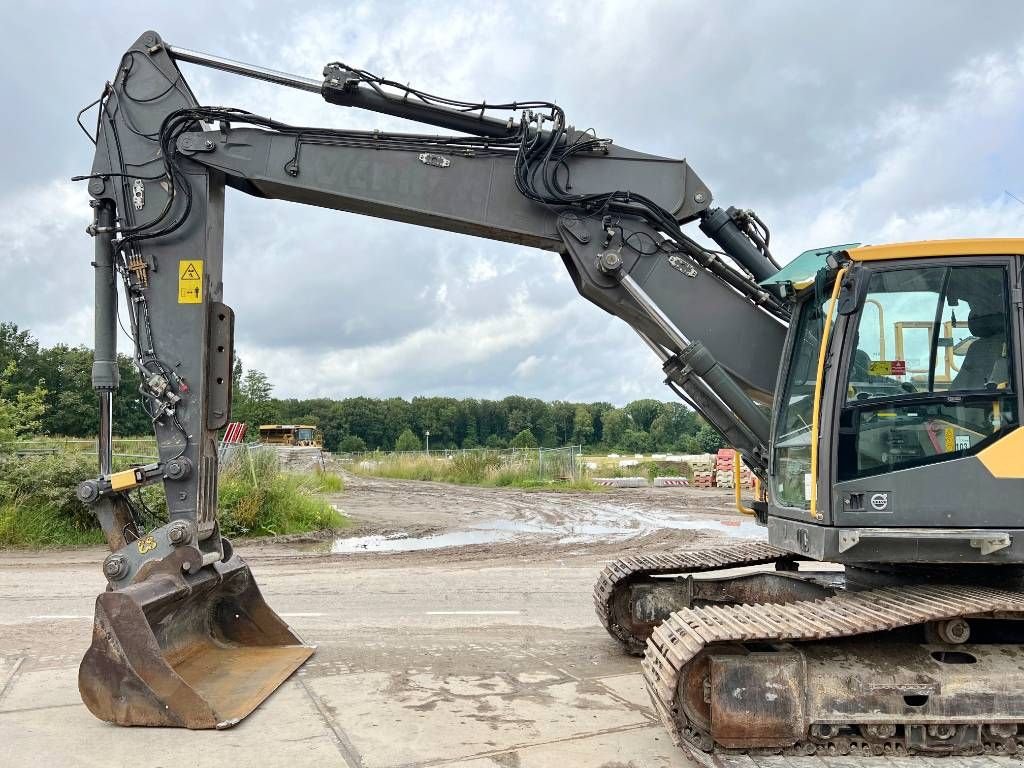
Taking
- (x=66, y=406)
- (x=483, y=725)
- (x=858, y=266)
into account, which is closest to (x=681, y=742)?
(x=483, y=725)

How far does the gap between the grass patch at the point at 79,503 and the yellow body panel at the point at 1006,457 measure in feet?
40.9

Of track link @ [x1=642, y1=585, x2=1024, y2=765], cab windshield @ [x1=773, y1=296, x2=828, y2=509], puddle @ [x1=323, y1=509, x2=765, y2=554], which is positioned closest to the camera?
track link @ [x1=642, y1=585, x2=1024, y2=765]

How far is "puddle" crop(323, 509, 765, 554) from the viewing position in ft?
52.0

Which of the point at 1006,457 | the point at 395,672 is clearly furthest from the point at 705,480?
the point at 1006,457

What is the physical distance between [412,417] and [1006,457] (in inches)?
3926

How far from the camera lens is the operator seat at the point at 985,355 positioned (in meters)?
5.16

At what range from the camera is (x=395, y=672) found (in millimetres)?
6691

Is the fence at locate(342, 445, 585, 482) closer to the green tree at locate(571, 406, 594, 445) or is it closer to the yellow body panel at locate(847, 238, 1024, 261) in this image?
the yellow body panel at locate(847, 238, 1024, 261)

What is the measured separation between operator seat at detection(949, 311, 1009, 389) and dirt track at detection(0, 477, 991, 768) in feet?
7.06

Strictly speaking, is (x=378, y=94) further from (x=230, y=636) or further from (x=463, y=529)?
(x=463, y=529)

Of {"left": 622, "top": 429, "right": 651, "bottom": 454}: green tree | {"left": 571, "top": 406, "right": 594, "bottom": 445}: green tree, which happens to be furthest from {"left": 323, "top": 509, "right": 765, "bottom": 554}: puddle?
{"left": 571, "top": 406, "right": 594, "bottom": 445}: green tree

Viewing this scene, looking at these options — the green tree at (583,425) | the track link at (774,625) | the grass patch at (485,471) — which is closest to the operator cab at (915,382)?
the track link at (774,625)

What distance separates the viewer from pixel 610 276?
663cm

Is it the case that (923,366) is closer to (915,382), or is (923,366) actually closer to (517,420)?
(915,382)
